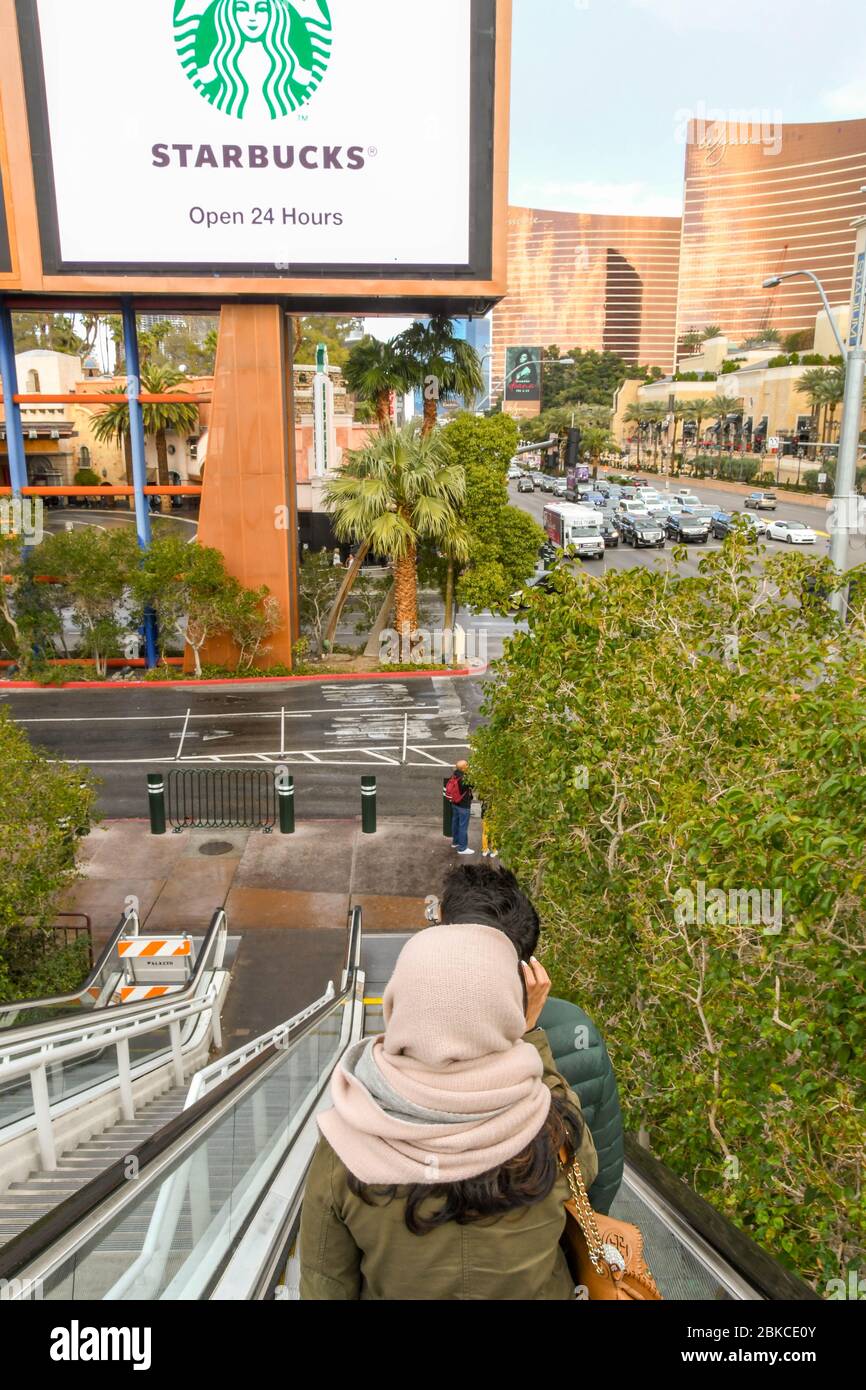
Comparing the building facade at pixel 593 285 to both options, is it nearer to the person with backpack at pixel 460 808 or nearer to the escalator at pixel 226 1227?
the person with backpack at pixel 460 808

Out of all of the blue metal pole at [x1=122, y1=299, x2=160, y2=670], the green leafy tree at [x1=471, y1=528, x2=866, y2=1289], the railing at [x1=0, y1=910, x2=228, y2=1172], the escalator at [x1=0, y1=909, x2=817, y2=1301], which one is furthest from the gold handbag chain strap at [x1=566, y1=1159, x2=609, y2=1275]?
the blue metal pole at [x1=122, y1=299, x2=160, y2=670]

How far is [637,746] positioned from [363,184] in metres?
22.6

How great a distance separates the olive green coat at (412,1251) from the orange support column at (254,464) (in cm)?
2607

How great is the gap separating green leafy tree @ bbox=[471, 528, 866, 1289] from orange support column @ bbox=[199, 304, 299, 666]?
19.2 meters

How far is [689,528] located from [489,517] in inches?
854

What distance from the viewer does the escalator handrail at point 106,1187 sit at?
2.43m

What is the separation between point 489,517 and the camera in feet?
90.5

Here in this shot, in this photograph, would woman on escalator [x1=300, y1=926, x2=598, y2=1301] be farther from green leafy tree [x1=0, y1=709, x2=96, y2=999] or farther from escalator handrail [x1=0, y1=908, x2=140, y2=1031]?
green leafy tree [x1=0, y1=709, x2=96, y2=999]

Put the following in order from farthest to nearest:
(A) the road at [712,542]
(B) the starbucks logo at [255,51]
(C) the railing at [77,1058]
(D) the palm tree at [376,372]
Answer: (A) the road at [712,542]
(D) the palm tree at [376,372]
(B) the starbucks logo at [255,51]
(C) the railing at [77,1058]

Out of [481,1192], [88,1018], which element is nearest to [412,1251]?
[481,1192]

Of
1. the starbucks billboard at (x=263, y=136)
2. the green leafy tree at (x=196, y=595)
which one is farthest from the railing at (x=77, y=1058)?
the starbucks billboard at (x=263, y=136)

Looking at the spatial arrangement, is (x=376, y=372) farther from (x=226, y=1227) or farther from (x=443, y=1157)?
(x=443, y=1157)

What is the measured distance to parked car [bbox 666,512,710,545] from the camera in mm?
46344
